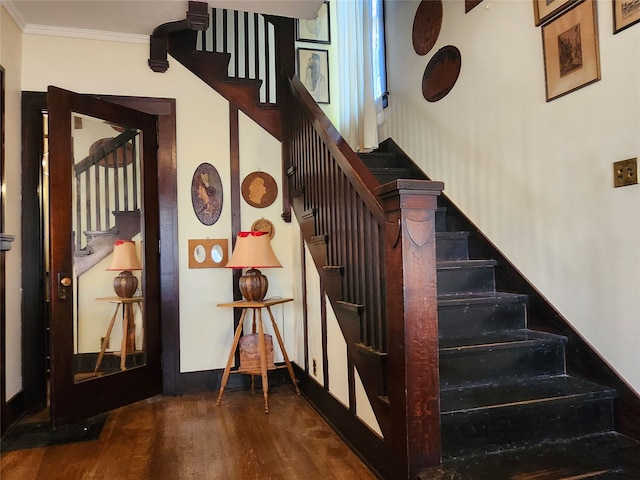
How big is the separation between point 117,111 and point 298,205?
1438 millimetres

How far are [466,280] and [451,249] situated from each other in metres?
0.30

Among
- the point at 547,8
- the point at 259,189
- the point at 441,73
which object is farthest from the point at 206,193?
the point at 547,8

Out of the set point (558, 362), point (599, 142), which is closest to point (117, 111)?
point (599, 142)

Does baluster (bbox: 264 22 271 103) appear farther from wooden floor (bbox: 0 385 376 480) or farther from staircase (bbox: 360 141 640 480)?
wooden floor (bbox: 0 385 376 480)

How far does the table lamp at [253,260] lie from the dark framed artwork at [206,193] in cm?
47

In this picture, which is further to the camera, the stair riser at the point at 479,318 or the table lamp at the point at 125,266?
the table lamp at the point at 125,266

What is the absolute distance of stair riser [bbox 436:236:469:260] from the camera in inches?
121

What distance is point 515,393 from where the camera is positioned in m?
2.10

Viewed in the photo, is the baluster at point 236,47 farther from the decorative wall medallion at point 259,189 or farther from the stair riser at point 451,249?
the stair riser at point 451,249

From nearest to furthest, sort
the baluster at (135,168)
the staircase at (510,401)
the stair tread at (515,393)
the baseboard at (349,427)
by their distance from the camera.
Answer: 1. the staircase at (510,401)
2. the stair tread at (515,393)
3. the baseboard at (349,427)
4. the baluster at (135,168)

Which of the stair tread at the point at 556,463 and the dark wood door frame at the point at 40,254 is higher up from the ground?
the dark wood door frame at the point at 40,254

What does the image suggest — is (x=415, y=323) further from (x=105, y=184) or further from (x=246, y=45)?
(x=246, y=45)

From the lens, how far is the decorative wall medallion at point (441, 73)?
336 cm

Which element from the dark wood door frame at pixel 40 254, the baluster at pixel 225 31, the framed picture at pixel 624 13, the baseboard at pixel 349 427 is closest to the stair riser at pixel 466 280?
the baseboard at pixel 349 427
